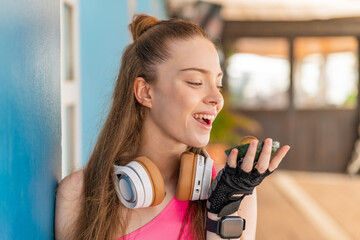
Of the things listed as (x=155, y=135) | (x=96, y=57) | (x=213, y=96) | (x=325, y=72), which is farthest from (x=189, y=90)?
(x=325, y=72)

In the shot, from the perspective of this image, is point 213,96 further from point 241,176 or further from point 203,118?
point 241,176

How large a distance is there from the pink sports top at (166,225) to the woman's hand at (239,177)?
0.16 metres

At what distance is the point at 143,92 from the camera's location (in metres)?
1.32

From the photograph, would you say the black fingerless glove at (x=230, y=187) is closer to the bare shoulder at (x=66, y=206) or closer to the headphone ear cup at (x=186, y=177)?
the headphone ear cup at (x=186, y=177)

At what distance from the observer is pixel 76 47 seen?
2.24 meters

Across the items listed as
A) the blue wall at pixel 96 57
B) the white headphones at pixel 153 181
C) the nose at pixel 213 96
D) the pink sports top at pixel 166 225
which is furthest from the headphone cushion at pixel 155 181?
the blue wall at pixel 96 57

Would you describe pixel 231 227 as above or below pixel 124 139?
below

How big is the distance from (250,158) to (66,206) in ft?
1.59

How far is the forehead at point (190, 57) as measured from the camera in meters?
1.25

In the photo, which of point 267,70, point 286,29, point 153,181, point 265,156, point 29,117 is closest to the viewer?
point 29,117

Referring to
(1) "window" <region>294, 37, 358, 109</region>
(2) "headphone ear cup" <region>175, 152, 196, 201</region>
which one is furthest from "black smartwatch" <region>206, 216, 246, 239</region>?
(1) "window" <region>294, 37, 358, 109</region>

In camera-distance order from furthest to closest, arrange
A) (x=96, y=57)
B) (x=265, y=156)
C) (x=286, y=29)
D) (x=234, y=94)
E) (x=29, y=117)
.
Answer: (x=234, y=94)
(x=286, y=29)
(x=96, y=57)
(x=265, y=156)
(x=29, y=117)

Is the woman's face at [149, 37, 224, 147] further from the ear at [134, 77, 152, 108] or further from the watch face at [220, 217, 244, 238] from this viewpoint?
the watch face at [220, 217, 244, 238]

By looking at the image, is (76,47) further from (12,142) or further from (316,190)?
(316,190)
